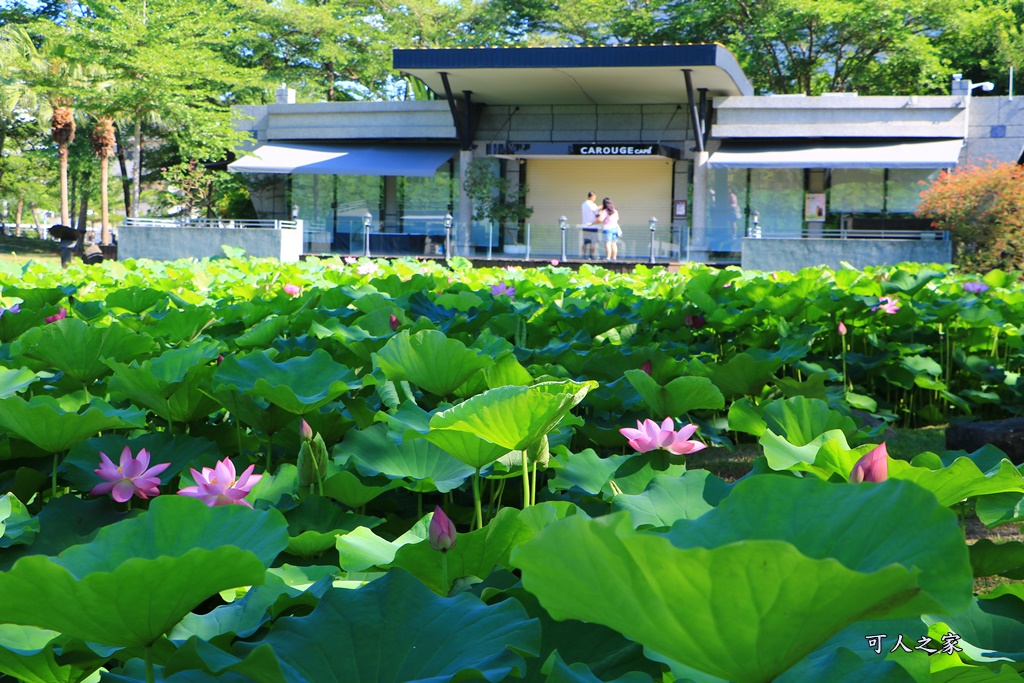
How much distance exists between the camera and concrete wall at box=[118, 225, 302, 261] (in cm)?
1722

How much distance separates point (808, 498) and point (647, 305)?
3452mm

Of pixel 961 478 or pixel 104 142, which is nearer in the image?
pixel 961 478

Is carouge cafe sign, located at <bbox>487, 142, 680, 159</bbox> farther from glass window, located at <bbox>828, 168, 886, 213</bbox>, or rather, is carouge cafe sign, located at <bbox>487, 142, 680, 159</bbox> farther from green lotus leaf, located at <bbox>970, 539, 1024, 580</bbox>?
green lotus leaf, located at <bbox>970, 539, 1024, 580</bbox>

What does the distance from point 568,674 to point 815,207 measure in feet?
69.2

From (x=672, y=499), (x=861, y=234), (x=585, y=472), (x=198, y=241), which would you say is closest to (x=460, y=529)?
(x=585, y=472)

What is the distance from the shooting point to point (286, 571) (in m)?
1.19

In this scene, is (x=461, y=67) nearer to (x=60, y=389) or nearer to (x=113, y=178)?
(x=60, y=389)

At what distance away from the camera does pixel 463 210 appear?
22.2 m

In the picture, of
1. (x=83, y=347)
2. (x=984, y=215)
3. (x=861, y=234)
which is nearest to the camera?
(x=83, y=347)

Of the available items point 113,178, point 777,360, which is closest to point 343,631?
point 777,360

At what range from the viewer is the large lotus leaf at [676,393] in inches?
73.3

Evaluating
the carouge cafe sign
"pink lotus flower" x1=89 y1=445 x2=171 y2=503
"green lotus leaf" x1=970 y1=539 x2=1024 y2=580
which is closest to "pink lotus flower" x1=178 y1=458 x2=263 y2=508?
"pink lotus flower" x1=89 y1=445 x2=171 y2=503

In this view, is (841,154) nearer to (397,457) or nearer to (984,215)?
(984,215)

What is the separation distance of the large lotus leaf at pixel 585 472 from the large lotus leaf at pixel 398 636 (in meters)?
0.64
